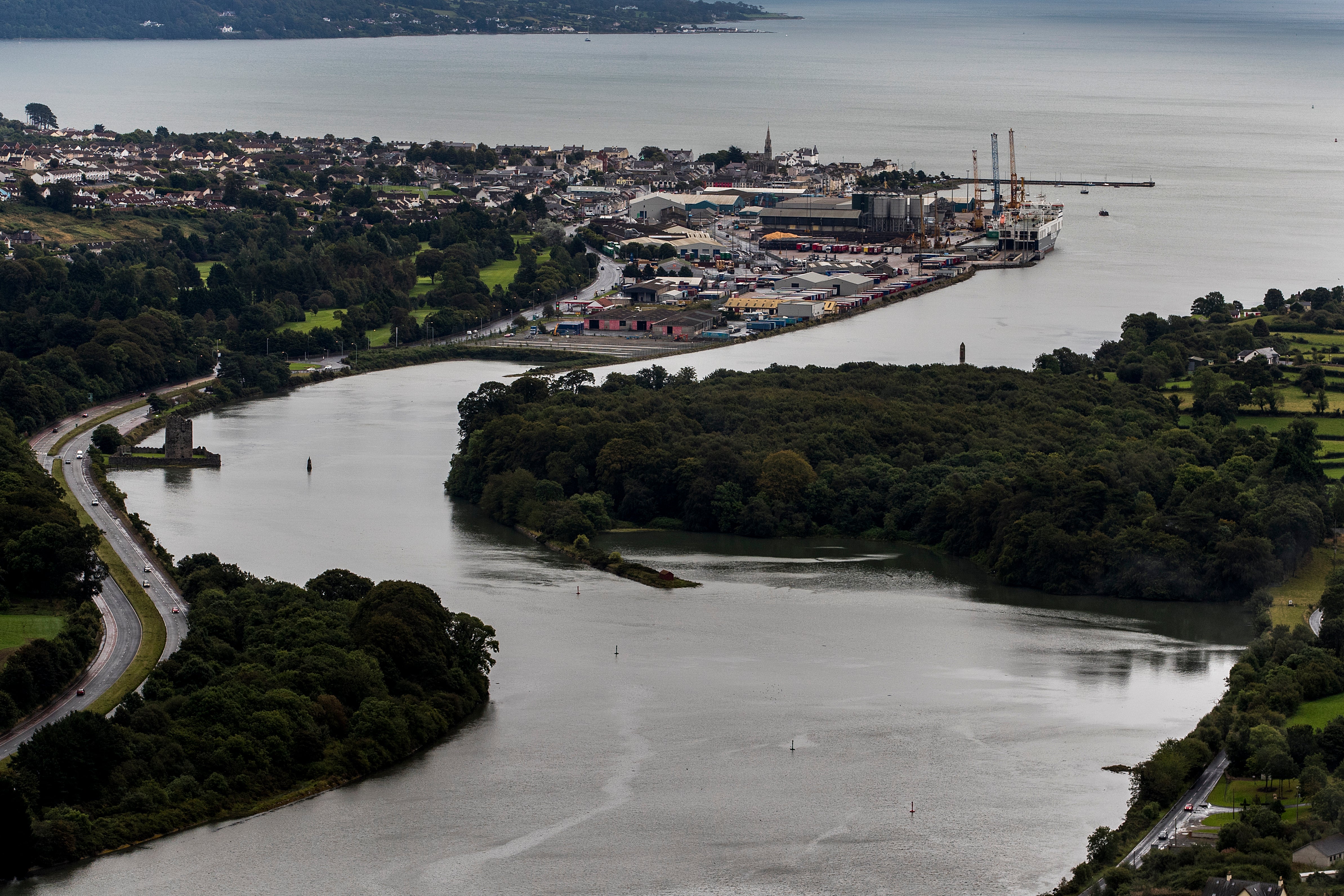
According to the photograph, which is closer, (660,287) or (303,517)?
(303,517)

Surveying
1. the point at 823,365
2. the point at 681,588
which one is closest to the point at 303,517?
the point at 681,588

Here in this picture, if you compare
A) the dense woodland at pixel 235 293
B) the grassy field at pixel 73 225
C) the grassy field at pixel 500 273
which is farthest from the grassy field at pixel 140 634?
the grassy field at pixel 73 225

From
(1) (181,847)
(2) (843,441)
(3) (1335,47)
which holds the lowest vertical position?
(1) (181,847)

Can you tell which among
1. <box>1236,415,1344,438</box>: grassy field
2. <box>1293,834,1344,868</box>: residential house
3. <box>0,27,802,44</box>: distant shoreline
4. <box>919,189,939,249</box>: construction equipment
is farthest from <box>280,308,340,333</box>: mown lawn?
<box>0,27,802,44</box>: distant shoreline

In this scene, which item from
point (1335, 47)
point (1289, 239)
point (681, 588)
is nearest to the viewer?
point (681, 588)

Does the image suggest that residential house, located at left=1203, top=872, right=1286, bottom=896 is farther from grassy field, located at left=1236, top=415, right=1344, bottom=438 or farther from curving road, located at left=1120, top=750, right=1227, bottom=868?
grassy field, located at left=1236, top=415, right=1344, bottom=438

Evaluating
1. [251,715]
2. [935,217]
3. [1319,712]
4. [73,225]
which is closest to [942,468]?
[1319,712]

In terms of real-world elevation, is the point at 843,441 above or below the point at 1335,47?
below

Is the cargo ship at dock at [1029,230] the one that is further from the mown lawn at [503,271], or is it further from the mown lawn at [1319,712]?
the mown lawn at [1319,712]

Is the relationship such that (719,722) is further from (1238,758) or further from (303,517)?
(303,517)
